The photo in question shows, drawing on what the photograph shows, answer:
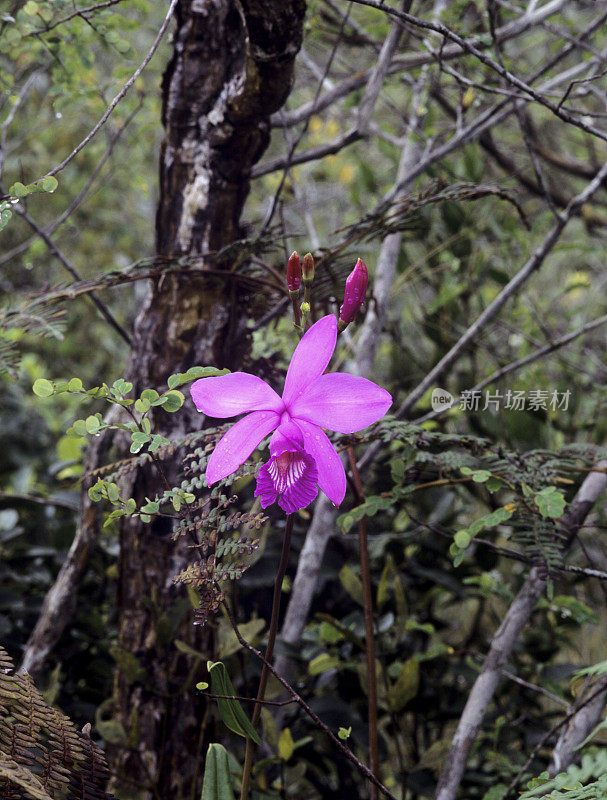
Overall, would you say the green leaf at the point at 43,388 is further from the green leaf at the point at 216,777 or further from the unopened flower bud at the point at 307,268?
the green leaf at the point at 216,777

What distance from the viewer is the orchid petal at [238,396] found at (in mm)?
669

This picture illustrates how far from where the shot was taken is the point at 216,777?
0.68 metres

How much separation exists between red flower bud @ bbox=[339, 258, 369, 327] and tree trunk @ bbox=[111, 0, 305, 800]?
1.29 ft

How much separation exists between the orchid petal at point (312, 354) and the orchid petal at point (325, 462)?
0.04m

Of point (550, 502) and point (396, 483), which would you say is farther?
point (396, 483)

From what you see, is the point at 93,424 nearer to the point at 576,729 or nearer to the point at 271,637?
the point at 271,637

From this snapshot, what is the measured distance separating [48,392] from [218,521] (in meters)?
0.23

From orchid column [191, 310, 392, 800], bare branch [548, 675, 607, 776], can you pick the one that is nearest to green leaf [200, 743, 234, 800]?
orchid column [191, 310, 392, 800]

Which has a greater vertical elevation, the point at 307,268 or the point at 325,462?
the point at 307,268

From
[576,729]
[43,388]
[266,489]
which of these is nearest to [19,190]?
[43,388]

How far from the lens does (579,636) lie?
207cm

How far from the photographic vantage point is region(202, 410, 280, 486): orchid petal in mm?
675

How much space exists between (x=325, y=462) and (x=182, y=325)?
0.46 meters

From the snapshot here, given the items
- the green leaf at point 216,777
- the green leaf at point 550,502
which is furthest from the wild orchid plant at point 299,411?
the green leaf at point 550,502
